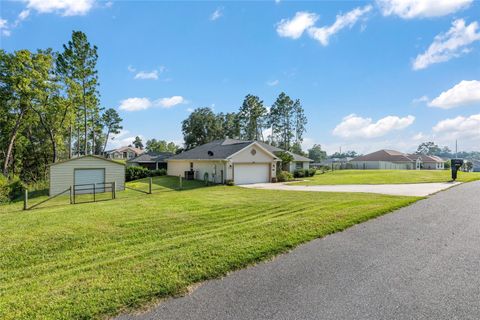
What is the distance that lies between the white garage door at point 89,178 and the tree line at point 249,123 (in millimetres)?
31230

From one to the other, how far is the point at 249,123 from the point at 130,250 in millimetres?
45034

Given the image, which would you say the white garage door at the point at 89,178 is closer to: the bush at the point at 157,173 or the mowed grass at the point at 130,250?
the mowed grass at the point at 130,250

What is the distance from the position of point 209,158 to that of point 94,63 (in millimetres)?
15159

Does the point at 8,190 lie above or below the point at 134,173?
below

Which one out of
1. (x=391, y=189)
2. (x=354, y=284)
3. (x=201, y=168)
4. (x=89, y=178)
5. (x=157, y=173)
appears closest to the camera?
(x=354, y=284)

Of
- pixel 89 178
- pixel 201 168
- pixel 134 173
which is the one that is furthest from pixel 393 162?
pixel 89 178

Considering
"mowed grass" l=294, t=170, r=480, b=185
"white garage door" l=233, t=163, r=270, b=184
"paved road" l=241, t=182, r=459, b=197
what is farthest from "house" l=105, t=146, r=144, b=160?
"paved road" l=241, t=182, r=459, b=197

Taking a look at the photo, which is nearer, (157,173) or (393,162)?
(157,173)

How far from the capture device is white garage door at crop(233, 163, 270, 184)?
2183 centimetres

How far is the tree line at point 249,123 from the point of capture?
4838 cm

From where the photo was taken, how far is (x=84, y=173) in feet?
57.3

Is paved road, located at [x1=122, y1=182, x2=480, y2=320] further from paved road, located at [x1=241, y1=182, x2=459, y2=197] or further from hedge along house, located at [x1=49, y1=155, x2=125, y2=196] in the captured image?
hedge along house, located at [x1=49, y1=155, x2=125, y2=196]

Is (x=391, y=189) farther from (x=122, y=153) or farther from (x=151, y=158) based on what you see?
(x=122, y=153)

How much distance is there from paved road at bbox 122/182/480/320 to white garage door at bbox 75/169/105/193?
51.7ft
